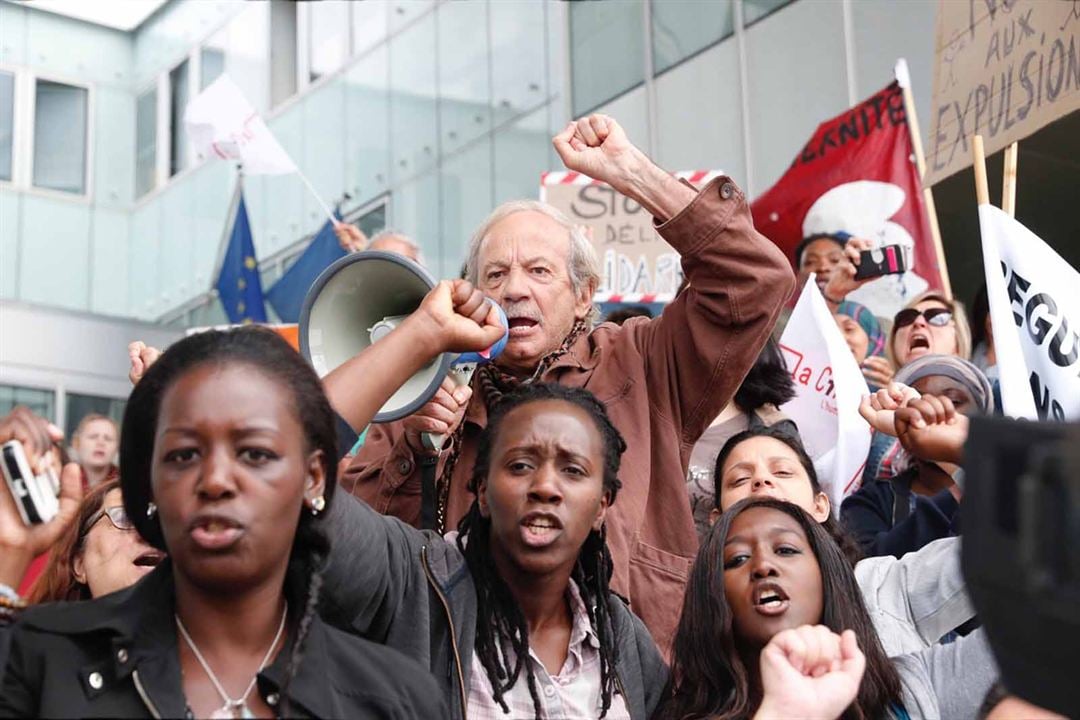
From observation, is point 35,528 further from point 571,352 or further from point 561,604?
point 571,352

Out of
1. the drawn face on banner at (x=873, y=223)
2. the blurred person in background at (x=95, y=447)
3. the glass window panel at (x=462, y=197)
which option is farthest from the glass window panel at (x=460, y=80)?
the blurred person in background at (x=95, y=447)

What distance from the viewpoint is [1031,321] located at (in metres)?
4.60

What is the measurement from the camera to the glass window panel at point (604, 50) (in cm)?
1070

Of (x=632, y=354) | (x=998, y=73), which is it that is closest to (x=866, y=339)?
(x=998, y=73)

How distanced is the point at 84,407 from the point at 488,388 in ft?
39.8

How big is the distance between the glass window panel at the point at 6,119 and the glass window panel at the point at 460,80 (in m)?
4.24

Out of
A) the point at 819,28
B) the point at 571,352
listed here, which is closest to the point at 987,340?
the point at 571,352

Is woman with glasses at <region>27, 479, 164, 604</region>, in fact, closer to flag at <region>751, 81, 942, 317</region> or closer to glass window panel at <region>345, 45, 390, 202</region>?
flag at <region>751, 81, 942, 317</region>

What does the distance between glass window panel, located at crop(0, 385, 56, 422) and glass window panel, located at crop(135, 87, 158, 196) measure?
276cm

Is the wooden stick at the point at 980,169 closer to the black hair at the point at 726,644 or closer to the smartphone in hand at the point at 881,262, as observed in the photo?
the smartphone in hand at the point at 881,262

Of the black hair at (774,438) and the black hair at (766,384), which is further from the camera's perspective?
the black hair at (766,384)

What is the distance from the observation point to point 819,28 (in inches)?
359

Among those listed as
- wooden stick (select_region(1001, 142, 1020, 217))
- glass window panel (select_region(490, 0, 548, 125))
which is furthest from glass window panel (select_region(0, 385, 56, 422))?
wooden stick (select_region(1001, 142, 1020, 217))

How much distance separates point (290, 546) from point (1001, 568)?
123 centimetres
